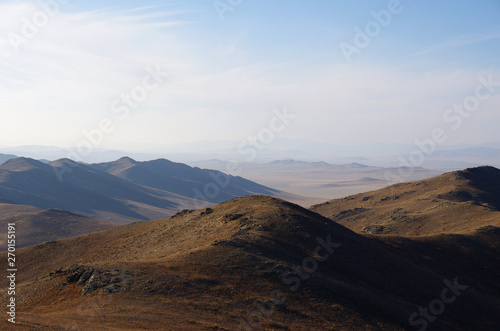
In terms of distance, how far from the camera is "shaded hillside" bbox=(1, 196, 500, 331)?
2114 cm

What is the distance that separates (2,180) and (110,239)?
126922mm

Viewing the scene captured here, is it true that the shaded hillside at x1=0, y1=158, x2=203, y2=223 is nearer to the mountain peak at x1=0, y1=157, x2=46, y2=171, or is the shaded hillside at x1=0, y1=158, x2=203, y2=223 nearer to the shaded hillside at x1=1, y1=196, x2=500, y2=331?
the mountain peak at x1=0, y1=157, x2=46, y2=171

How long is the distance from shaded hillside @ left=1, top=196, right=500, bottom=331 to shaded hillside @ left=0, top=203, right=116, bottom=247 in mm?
41631

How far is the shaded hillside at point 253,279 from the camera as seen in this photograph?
21141 mm

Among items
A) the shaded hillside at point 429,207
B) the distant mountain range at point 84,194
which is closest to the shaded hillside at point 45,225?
the distant mountain range at point 84,194

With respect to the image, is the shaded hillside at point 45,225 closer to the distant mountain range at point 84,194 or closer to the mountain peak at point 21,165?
the distant mountain range at point 84,194

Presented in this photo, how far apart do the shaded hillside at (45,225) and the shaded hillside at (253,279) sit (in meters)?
41.6

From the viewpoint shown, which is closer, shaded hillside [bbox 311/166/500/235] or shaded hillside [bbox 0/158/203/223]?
shaded hillside [bbox 311/166/500/235]

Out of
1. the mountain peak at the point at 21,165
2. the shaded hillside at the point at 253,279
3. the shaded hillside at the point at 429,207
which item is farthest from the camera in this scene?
the mountain peak at the point at 21,165

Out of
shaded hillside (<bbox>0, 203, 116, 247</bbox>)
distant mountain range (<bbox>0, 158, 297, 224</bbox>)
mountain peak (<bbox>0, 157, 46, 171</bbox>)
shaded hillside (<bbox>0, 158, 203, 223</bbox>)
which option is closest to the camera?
shaded hillside (<bbox>0, 203, 116, 247</bbox>)

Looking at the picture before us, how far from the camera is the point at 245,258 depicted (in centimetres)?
2752

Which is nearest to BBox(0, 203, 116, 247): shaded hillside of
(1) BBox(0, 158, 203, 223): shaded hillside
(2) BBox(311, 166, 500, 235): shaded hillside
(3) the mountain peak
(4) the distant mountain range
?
(4) the distant mountain range

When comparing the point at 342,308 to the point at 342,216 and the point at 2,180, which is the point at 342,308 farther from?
the point at 2,180

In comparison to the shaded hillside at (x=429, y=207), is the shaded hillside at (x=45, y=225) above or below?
below
